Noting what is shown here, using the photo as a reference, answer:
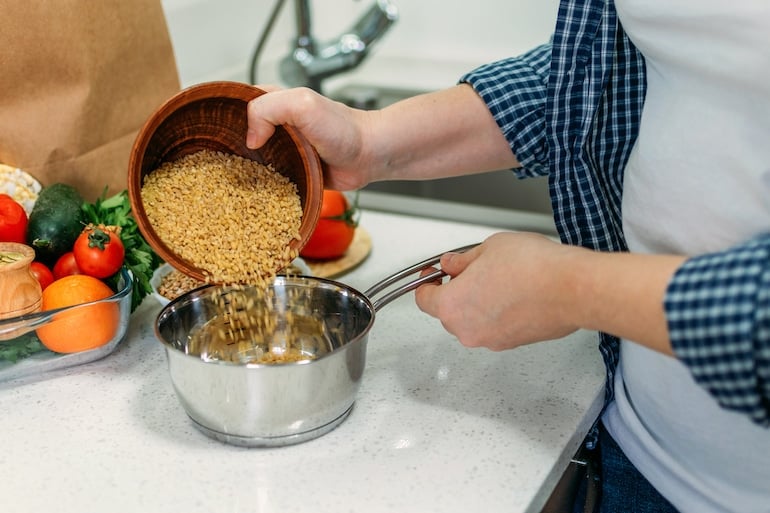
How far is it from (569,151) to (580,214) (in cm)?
7

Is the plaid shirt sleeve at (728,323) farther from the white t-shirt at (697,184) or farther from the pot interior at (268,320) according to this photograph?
the pot interior at (268,320)

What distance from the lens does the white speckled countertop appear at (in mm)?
803

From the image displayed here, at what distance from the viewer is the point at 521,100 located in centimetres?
106

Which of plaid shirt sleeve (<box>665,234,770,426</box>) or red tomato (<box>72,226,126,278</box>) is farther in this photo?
red tomato (<box>72,226,126,278</box>)

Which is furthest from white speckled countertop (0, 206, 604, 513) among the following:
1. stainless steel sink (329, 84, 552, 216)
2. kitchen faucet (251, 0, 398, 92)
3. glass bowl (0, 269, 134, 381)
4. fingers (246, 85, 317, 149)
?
kitchen faucet (251, 0, 398, 92)

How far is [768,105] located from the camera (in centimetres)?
77

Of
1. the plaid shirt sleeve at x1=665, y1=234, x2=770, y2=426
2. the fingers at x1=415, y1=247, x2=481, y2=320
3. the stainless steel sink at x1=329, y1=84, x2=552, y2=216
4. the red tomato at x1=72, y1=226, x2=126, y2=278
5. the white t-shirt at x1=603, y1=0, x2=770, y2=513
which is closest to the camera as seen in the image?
the plaid shirt sleeve at x1=665, y1=234, x2=770, y2=426

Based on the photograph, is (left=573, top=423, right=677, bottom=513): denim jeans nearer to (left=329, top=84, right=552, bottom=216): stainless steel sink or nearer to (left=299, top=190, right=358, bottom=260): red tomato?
(left=299, top=190, right=358, bottom=260): red tomato

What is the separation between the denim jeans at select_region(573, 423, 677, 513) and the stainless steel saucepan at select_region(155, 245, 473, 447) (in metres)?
0.28

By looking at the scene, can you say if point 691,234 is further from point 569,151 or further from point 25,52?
point 25,52

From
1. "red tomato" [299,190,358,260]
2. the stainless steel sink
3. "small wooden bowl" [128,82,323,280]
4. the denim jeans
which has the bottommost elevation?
the stainless steel sink

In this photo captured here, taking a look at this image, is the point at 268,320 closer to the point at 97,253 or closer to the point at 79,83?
the point at 97,253

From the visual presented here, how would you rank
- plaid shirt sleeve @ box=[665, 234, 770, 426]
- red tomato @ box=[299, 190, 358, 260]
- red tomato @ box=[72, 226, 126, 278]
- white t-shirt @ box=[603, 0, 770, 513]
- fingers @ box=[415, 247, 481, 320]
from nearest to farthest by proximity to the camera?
plaid shirt sleeve @ box=[665, 234, 770, 426], white t-shirt @ box=[603, 0, 770, 513], fingers @ box=[415, 247, 481, 320], red tomato @ box=[72, 226, 126, 278], red tomato @ box=[299, 190, 358, 260]

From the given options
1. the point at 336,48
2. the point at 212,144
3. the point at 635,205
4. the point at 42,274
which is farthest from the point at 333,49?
the point at 635,205
